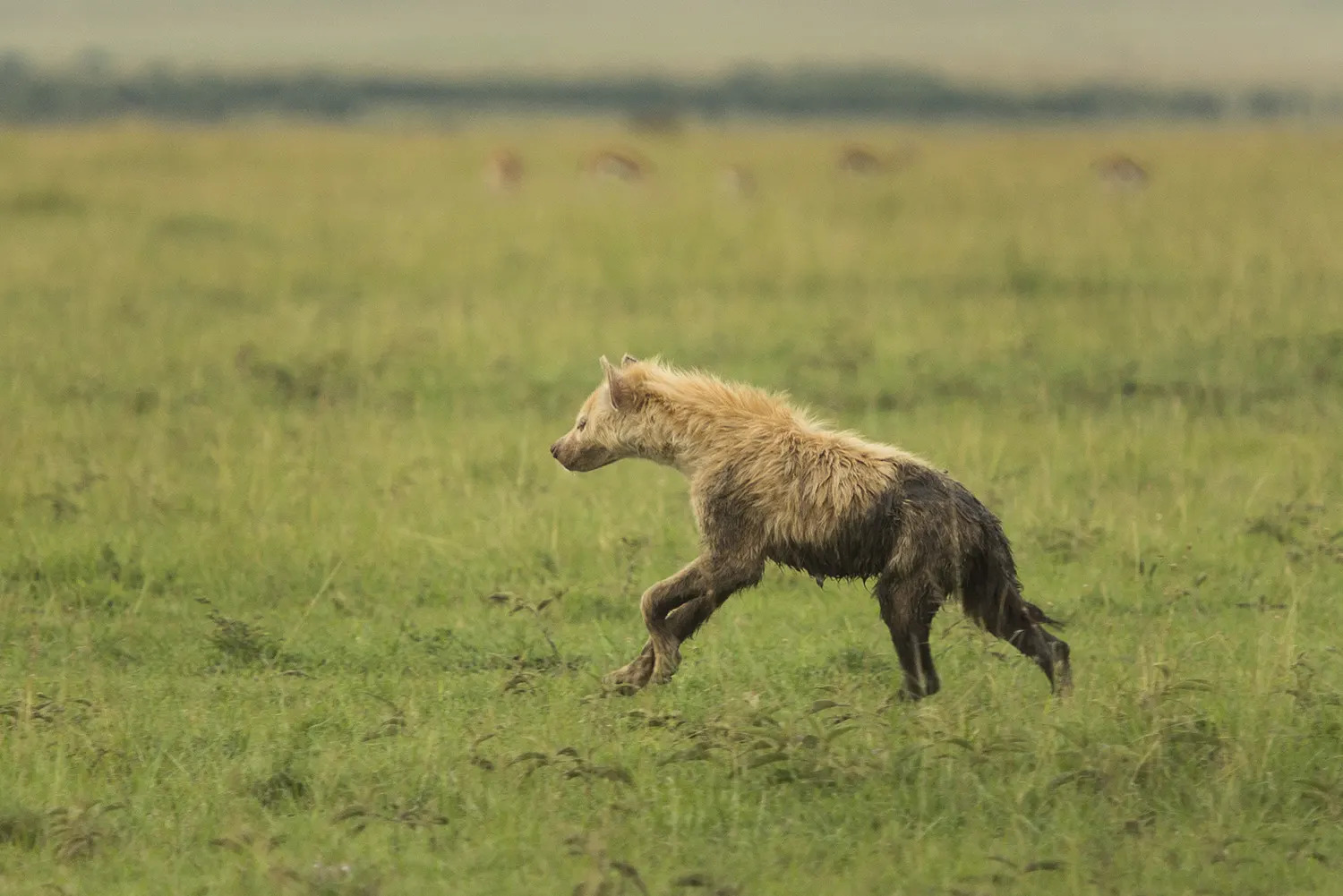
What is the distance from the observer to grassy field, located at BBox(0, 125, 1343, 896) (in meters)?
4.58

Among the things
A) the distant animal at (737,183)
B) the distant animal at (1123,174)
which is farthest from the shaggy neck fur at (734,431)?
the distant animal at (1123,174)

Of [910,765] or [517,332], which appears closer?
[910,765]

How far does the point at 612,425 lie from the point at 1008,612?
139cm

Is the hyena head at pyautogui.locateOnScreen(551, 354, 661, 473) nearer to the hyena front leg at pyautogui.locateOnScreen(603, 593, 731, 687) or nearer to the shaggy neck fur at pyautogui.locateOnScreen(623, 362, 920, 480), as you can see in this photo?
the shaggy neck fur at pyautogui.locateOnScreen(623, 362, 920, 480)

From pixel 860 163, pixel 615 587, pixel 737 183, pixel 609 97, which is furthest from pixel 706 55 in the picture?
pixel 615 587

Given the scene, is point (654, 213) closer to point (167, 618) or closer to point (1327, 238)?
point (1327, 238)

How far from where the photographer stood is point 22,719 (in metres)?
5.28

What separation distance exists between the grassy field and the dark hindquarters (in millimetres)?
149

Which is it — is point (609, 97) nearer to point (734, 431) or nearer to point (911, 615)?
point (734, 431)

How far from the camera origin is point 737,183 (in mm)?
24688

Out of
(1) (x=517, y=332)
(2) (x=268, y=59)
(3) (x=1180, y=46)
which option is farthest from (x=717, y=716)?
(3) (x=1180, y=46)

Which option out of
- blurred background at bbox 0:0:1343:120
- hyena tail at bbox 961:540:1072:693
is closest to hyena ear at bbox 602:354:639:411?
hyena tail at bbox 961:540:1072:693

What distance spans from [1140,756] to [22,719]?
2.98m

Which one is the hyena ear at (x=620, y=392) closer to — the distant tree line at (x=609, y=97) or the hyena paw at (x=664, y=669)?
the hyena paw at (x=664, y=669)
